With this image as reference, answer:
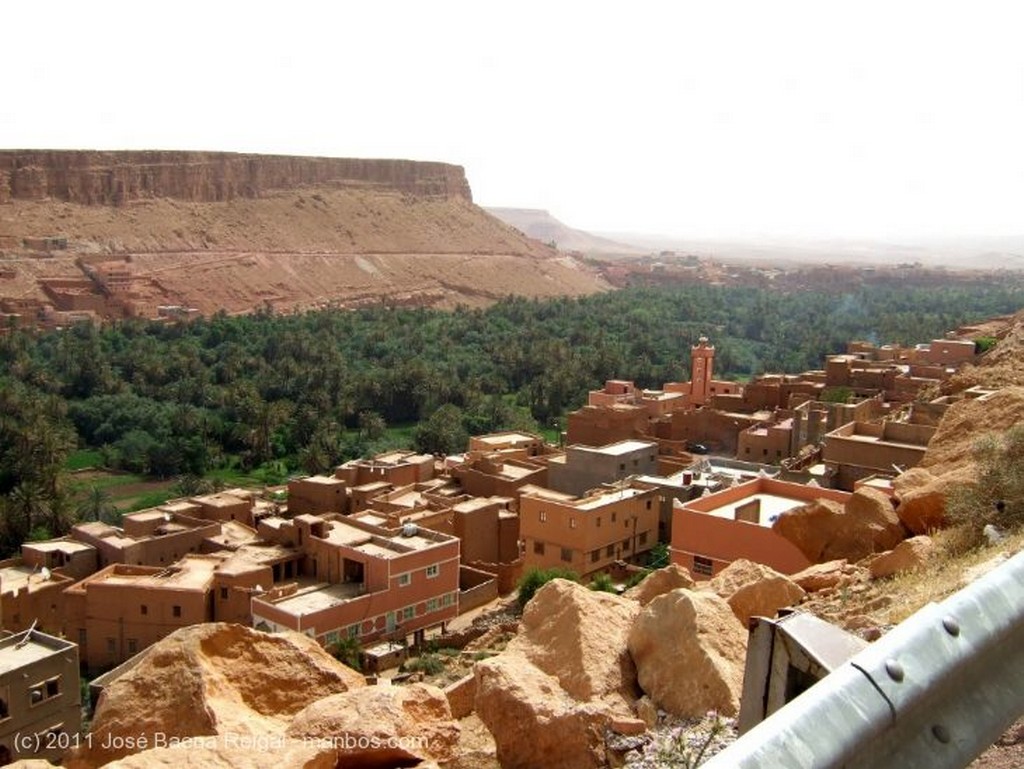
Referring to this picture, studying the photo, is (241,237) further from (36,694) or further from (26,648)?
(36,694)

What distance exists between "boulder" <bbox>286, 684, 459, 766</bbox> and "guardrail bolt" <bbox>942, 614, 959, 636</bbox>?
1.78 metres

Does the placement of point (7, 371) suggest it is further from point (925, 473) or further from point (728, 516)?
point (925, 473)

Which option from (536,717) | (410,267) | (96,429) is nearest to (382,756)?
(536,717)

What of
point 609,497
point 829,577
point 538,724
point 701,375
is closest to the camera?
point 538,724

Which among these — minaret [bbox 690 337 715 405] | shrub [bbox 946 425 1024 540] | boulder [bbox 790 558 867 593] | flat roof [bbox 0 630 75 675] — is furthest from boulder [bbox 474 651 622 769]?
minaret [bbox 690 337 715 405]

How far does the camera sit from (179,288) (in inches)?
→ 2406

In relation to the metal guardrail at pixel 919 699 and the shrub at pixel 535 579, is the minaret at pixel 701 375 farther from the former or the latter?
the metal guardrail at pixel 919 699

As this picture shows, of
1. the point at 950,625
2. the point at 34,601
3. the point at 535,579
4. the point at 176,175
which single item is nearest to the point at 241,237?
the point at 176,175

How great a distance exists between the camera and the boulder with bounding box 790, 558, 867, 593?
669 cm

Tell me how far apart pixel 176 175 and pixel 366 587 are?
60201mm

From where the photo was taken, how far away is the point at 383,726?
315 cm

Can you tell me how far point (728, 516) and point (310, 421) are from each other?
23.0m

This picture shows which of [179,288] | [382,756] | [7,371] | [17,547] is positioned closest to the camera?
[382,756]

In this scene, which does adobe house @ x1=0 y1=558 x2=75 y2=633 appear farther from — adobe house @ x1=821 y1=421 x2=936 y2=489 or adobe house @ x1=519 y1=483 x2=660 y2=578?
adobe house @ x1=821 y1=421 x2=936 y2=489
